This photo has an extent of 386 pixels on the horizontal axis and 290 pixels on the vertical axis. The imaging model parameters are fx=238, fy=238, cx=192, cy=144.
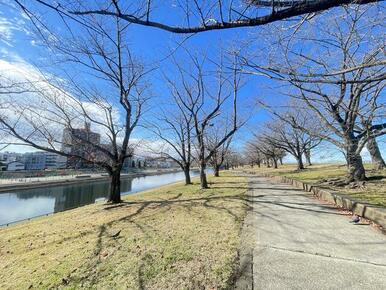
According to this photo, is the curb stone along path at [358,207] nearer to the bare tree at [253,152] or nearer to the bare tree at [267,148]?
the bare tree at [267,148]

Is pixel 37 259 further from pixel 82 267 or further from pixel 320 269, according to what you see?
pixel 320 269

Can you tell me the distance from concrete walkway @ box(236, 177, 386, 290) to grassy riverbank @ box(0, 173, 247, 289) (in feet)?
1.23

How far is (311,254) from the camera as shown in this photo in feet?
12.9

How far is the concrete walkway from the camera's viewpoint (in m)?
3.08

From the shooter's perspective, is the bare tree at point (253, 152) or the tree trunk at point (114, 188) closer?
the tree trunk at point (114, 188)

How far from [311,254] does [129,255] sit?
3.07 metres

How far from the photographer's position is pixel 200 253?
4.04 meters

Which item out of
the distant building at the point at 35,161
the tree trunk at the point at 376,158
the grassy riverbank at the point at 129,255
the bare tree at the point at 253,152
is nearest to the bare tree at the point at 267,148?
the bare tree at the point at 253,152

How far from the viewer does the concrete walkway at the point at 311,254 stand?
10.1ft

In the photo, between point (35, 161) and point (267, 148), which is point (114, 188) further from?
point (35, 161)

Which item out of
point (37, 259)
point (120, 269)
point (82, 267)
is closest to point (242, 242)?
point (120, 269)

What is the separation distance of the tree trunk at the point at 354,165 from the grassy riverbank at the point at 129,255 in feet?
29.1

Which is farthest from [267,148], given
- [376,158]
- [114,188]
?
[114,188]

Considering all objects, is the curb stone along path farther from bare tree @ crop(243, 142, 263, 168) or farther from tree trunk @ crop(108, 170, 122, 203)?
bare tree @ crop(243, 142, 263, 168)
